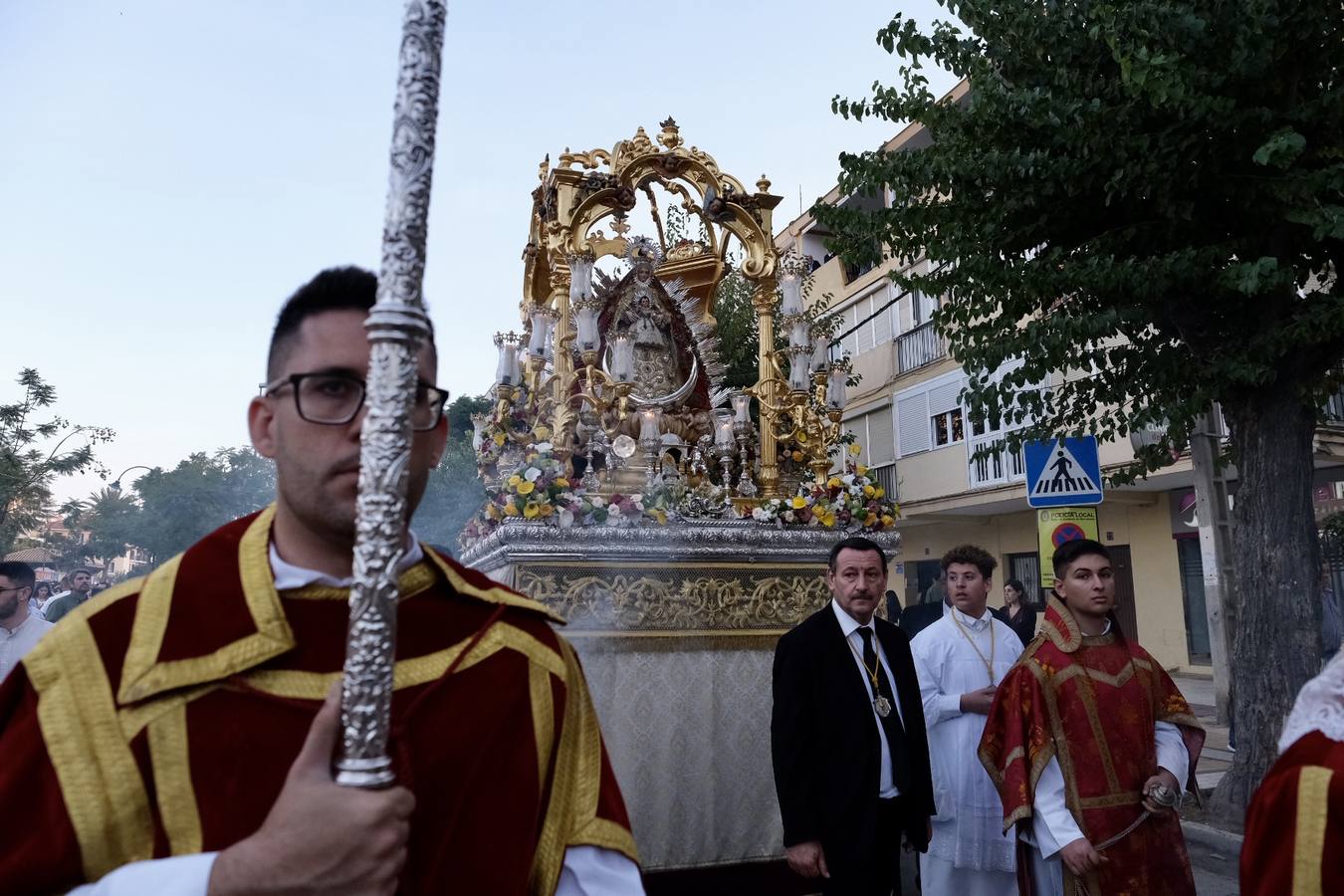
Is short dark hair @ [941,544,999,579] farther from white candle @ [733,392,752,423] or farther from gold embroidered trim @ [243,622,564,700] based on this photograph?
gold embroidered trim @ [243,622,564,700]

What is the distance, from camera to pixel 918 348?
66.6 ft

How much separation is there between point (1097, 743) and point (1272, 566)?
3.36m

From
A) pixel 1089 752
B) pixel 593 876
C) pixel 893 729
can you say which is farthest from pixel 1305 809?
pixel 893 729

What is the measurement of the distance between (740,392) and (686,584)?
1.93 meters

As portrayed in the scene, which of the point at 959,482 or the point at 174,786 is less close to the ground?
the point at 959,482

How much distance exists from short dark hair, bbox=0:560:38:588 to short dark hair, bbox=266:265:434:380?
5.43 meters

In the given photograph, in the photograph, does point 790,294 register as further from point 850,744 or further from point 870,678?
point 850,744

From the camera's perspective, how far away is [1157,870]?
3.59 metres

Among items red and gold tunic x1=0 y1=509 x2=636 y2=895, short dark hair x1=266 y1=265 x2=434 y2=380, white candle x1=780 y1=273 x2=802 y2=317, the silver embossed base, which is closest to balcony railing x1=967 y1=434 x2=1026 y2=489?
white candle x1=780 y1=273 x2=802 y2=317

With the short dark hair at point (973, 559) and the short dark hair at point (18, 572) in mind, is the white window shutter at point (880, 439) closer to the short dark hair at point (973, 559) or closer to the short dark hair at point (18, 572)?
the short dark hair at point (973, 559)

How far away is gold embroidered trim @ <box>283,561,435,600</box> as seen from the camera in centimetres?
148

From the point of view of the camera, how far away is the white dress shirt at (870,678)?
4.09 m

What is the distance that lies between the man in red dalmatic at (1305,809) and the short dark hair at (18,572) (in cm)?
644

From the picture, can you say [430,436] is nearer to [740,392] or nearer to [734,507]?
[734,507]
